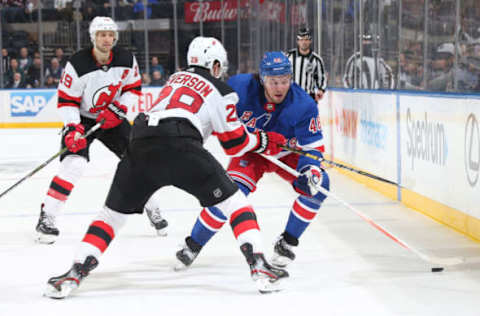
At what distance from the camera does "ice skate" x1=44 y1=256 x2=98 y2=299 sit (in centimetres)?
278

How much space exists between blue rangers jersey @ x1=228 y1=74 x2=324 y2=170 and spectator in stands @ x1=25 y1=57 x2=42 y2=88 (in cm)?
990

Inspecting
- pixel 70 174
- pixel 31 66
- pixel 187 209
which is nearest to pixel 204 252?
pixel 70 174

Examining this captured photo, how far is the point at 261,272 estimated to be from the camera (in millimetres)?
2781

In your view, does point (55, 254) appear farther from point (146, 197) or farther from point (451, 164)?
point (451, 164)

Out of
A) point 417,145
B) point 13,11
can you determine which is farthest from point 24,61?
point 417,145

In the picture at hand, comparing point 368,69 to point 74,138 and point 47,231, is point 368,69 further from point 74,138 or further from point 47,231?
point 47,231

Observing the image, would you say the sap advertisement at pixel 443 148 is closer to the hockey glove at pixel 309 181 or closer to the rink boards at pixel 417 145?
the rink boards at pixel 417 145

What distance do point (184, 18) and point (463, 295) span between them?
12036mm

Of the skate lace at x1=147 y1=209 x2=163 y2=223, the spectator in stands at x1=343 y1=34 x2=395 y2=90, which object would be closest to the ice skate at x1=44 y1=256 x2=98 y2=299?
the skate lace at x1=147 y1=209 x2=163 y2=223

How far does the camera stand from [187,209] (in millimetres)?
4922

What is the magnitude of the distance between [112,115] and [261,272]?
1.57 meters

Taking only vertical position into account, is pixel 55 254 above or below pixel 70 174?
below

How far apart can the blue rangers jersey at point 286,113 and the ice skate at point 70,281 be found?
0.95 metres

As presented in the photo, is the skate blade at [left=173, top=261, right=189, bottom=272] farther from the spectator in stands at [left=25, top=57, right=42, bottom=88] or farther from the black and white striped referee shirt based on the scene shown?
the spectator in stands at [left=25, top=57, right=42, bottom=88]
